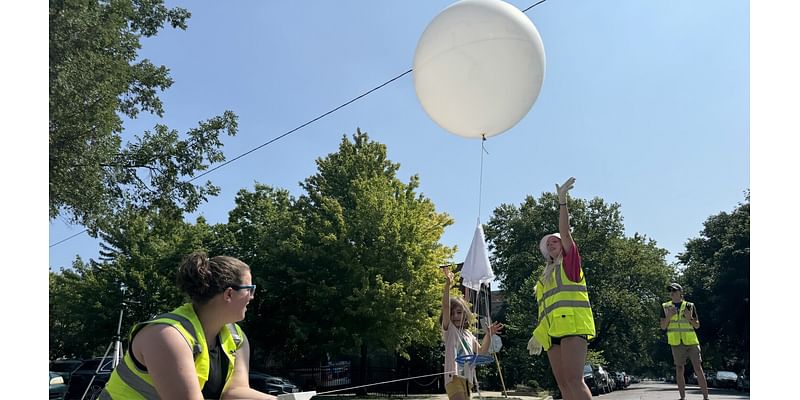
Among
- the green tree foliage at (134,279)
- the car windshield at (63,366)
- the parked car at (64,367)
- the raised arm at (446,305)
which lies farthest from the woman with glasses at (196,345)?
the green tree foliage at (134,279)

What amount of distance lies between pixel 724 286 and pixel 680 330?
3164cm

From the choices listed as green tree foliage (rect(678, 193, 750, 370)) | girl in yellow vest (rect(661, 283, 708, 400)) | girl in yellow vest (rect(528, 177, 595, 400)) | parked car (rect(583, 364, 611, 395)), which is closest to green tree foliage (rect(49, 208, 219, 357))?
parked car (rect(583, 364, 611, 395))

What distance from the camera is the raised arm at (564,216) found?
4207 mm

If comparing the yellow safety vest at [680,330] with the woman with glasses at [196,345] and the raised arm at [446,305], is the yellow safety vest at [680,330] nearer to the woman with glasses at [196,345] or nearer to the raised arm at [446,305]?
the raised arm at [446,305]

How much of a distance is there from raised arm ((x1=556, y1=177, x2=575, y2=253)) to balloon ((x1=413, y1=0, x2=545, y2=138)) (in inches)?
61.3

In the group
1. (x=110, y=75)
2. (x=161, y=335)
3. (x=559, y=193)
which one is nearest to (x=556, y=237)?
(x=559, y=193)

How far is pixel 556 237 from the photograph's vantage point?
445cm

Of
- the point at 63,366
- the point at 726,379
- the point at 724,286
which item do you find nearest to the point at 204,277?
the point at 63,366

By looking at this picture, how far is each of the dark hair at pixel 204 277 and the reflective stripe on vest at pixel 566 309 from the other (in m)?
2.45

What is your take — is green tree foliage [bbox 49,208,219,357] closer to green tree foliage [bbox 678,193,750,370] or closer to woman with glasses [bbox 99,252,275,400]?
woman with glasses [bbox 99,252,275,400]

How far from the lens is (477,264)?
6.32m

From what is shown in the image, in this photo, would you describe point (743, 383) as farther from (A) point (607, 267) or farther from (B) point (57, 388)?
(B) point (57, 388)

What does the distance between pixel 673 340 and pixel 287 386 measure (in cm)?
1058

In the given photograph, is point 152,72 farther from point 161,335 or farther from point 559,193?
point 161,335
